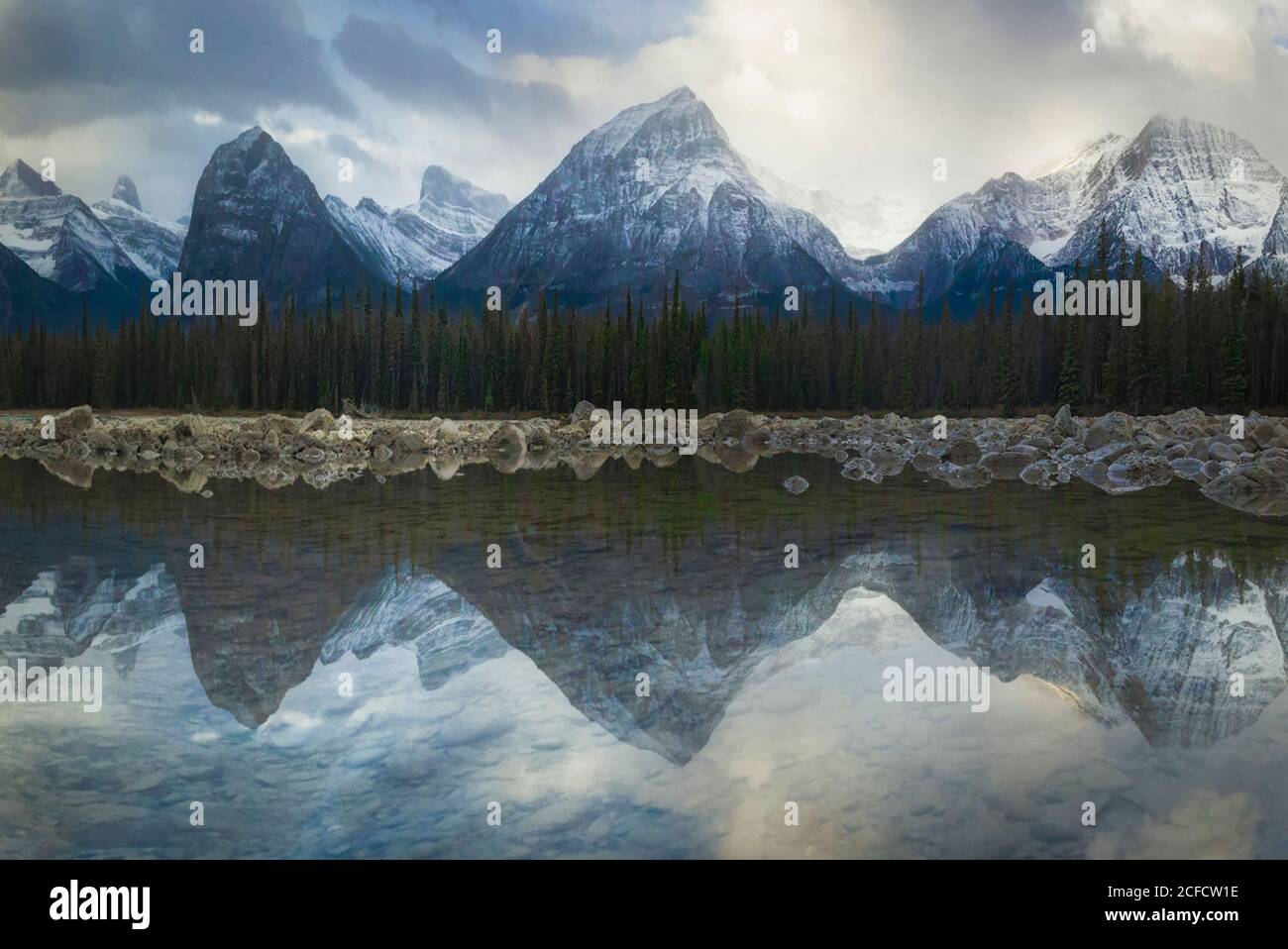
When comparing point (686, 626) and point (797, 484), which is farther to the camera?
point (797, 484)

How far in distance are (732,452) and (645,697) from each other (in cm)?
3554

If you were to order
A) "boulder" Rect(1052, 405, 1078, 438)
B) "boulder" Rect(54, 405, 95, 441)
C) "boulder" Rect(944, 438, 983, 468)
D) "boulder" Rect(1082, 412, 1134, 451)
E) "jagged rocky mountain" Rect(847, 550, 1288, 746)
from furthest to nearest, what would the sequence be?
"boulder" Rect(54, 405, 95, 441)
"boulder" Rect(1052, 405, 1078, 438)
"boulder" Rect(1082, 412, 1134, 451)
"boulder" Rect(944, 438, 983, 468)
"jagged rocky mountain" Rect(847, 550, 1288, 746)

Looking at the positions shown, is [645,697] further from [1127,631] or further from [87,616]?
[87,616]

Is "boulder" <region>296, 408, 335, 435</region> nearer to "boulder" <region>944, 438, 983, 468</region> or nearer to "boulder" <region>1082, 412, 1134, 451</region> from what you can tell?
"boulder" <region>944, 438, 983, 468</region>

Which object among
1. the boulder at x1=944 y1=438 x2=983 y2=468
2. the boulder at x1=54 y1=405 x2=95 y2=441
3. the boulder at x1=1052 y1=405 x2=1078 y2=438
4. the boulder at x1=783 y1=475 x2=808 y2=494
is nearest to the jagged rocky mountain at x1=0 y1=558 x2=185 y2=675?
the boulder at x1=783 y1=475 x2=808 y2=494

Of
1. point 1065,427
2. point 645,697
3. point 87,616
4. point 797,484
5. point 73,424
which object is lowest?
point 645,697

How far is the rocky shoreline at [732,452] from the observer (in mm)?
24203

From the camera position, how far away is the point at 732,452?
4194cm

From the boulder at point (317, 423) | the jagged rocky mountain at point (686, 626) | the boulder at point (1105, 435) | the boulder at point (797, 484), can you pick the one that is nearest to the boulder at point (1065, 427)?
the boulder at point (1105, 435)

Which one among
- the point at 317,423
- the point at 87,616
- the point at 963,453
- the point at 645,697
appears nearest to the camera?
the point at 645,697

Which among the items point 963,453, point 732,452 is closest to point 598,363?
point 732,452

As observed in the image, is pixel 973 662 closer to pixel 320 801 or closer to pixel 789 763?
pixel 789 763

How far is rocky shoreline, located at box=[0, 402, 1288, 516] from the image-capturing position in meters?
24.2

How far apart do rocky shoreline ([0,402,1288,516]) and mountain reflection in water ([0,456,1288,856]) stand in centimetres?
1005
